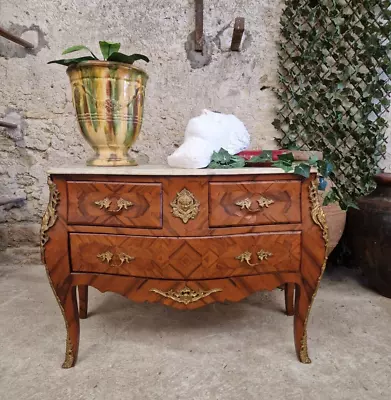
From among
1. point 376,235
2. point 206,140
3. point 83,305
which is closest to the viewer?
point 206,140

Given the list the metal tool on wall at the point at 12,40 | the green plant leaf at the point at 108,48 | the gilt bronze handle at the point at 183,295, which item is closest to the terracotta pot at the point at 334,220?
the gilt bronze handle at the point at 183,295

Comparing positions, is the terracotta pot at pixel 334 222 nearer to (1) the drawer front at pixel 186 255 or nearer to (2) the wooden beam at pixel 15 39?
(1) the drawer front at pixel 186 255

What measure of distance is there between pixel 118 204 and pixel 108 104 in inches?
15.6

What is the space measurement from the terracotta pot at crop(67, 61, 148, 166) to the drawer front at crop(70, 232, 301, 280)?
0.34 m

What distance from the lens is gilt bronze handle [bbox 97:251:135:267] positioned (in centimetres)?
109

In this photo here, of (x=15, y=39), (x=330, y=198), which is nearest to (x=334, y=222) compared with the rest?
(x=330, y=198)

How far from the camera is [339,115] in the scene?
1.92 metres

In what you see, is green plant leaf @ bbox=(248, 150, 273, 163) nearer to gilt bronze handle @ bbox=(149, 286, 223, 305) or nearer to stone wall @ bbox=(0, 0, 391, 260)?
gilt bronze handle @ bbox=(149, 286, 223, 305)

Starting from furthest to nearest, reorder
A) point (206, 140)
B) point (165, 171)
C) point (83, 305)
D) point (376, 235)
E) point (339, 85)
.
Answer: point (339, 85), point (376, 235), point (83, 305), point (206, 140), point (165, 171)

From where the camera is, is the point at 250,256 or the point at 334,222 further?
the point at 334,222

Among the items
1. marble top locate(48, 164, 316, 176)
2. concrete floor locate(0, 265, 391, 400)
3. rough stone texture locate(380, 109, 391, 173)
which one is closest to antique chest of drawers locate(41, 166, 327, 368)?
marble top locate(48, 164, 316, 176)

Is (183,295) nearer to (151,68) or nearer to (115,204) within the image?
(115,204)

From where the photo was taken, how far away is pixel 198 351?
4.06 feet

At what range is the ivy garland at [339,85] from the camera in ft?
6.07
